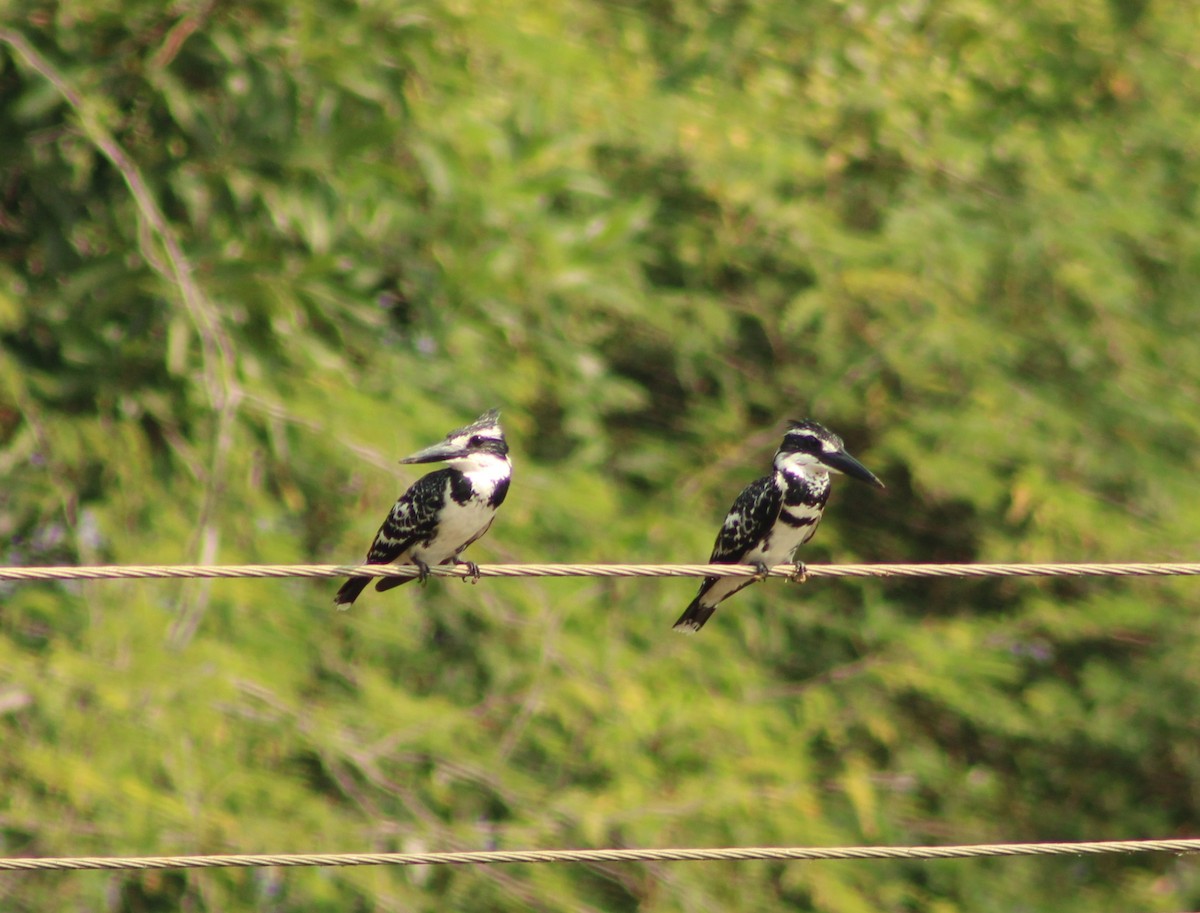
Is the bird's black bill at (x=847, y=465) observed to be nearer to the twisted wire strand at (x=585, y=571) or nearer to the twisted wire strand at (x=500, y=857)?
the twisted wire strand at (x=585, y=571)

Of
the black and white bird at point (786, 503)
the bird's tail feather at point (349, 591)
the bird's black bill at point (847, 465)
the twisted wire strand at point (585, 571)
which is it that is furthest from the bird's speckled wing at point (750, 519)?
the twisted wire strand at point (585, 571)

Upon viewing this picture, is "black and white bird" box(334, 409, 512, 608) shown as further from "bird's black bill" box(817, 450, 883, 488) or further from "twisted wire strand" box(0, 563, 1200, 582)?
"twisted wire strand" box(0, 563, 1200, 582)

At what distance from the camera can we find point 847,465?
15.2ft

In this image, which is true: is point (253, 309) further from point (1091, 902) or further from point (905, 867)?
point (1091, 902)

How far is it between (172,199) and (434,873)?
2.35m

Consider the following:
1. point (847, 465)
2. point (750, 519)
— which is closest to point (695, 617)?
point (750, 519)

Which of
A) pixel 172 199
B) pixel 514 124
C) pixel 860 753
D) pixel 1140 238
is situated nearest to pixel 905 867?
pixel 860 753

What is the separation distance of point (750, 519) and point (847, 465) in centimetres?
41

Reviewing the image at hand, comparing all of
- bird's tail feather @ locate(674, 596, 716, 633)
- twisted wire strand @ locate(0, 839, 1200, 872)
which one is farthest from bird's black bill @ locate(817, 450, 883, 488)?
twisted wire strand @ locate(0, 839, 1200, 872)

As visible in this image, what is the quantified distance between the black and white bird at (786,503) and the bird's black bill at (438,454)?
87 centimetres

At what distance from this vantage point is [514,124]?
20.6ft

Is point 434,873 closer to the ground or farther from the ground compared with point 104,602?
closer to the ground

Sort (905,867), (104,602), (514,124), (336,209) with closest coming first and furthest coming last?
(104,602) < (336,209) < (514,124) < (905,867)

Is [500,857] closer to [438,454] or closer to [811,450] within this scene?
[438,454]
